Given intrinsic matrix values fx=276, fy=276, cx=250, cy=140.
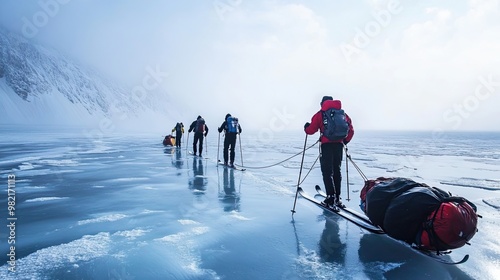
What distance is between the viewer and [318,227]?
488 cm

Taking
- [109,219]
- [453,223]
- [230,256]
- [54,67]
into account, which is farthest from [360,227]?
[54,67]

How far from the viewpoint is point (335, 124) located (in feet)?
18.1

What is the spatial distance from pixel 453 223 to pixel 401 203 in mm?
568

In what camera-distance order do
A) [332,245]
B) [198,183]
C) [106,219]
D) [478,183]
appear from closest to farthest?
1. [332,245]
2. [106,219]
3. [198,183]
4. [478,183]

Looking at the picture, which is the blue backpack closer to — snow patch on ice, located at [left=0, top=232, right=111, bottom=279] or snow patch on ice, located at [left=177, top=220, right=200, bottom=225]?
snow patch on ice, located at [left=177, top=220, right=200, bottom=225]

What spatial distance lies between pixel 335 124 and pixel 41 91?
618ft

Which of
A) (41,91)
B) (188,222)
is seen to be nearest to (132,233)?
(188,222)

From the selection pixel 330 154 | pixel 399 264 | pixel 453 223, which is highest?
pixel 330 154

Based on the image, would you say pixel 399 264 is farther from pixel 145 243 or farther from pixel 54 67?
pixel 54 67

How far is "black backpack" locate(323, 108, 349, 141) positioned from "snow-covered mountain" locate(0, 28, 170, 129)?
152 metres

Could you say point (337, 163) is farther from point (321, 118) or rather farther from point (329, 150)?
point (321, 118)

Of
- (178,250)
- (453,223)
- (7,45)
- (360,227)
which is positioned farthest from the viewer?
(7,45)

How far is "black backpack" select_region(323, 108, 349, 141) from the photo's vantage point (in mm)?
5504

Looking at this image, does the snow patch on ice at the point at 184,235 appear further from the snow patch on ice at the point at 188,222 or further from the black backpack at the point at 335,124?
the black backpack at the point at 335,124
